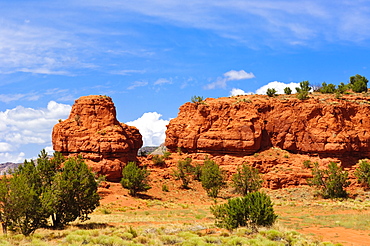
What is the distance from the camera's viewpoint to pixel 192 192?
5459cm

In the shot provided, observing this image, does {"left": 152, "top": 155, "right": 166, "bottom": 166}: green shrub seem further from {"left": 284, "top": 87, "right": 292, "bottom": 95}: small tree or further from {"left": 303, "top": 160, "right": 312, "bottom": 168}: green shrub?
{"left": 284, "top": 87, "right": 292, "bottom": 95}: small tree

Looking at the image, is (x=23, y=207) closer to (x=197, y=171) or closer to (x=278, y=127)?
(x=197, y=171)

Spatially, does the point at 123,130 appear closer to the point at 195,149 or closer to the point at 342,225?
the point at 195,149

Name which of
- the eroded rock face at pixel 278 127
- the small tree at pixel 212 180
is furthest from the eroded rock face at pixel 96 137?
the eroded rock face at pixel 278 127

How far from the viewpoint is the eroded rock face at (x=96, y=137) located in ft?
173

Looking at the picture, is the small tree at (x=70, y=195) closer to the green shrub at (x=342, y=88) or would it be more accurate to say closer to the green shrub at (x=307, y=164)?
the green shrub at (x=307, y=164)

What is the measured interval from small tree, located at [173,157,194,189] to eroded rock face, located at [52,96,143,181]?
23.9ft

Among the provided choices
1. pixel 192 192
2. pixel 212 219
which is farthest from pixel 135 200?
pixel 212 219

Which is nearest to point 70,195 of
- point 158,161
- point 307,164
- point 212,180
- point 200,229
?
point 200,229

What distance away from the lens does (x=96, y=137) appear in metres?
53.5

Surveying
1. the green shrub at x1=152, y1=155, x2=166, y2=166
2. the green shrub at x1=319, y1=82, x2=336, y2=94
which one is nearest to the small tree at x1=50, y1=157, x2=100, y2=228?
the green shrub at x1=152, y1=155, x2=166, y2=166

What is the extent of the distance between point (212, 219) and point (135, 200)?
15.7 m

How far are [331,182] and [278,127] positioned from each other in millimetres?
15984

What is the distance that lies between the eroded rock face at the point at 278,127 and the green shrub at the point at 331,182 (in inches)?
308
